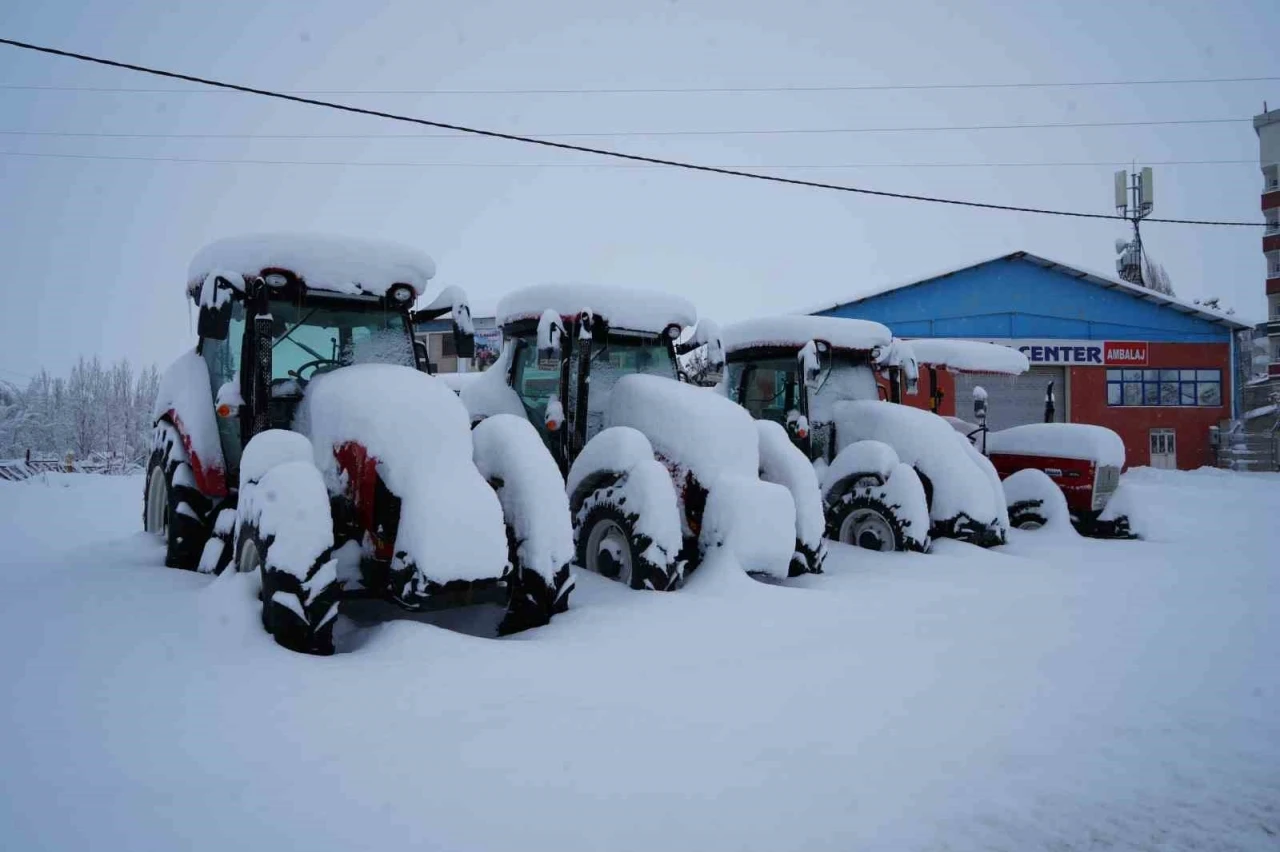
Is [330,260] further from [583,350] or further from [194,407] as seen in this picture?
[583,350]

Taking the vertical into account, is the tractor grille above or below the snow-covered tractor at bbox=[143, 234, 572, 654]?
below

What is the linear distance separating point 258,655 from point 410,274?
2963 mm

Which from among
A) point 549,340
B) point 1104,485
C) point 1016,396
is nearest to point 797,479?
point 549,340

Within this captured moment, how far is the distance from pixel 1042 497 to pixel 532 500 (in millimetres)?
8254

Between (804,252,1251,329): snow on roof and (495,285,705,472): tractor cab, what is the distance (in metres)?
20.8

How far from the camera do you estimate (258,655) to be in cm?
449

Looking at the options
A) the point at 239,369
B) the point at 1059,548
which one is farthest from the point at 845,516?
the point at 239,369

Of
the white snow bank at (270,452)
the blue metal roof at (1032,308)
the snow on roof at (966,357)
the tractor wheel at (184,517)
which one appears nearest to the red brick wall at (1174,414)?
the blue metal roof at (1032,308)

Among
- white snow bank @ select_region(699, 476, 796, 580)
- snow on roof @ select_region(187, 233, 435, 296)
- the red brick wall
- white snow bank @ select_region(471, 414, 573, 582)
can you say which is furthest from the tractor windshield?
the red brick wall

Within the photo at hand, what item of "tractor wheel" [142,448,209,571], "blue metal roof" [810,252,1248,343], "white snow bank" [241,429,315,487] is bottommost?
"tractor wheel" [142,448,209,571]

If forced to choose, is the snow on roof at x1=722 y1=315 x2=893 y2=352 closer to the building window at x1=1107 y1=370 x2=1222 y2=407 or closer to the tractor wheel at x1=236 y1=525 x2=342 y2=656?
the tractor wheel at x1=236 y1=525 x2=342 y2=656

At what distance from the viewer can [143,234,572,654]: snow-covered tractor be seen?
467 centimetres

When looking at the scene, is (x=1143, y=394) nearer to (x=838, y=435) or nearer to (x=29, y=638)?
(x=838, y=435)

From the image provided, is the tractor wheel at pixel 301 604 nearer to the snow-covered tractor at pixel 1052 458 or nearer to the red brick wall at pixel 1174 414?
the snow-covered tractor at pixel 1052 458
